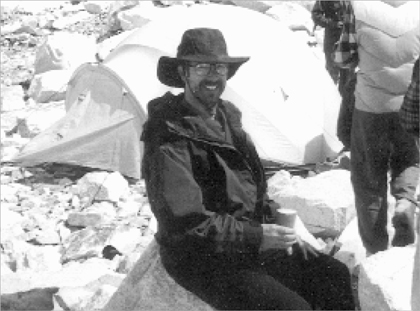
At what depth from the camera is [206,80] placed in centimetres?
321

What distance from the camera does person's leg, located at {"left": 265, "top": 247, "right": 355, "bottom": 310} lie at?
125 inches

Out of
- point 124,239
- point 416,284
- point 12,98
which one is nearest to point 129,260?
point 124,239

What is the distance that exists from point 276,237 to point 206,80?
0.63 m

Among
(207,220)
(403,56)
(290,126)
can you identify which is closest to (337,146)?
(290,126)

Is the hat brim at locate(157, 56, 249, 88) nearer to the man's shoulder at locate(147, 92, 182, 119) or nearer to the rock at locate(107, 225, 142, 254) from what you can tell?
the man's shoulder at locate(147, 92, 182, 119)

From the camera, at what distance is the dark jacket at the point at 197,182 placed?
9.71 ft

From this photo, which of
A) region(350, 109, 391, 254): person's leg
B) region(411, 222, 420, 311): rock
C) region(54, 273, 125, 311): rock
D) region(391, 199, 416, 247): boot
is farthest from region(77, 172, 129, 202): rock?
region(411, 222, 420, 311): rock

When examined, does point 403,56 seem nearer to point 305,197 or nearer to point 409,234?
point 409,234

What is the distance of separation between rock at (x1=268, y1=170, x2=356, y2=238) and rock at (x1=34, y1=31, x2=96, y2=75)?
Answer: 5515 millimetres

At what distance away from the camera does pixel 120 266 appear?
5.20 metres

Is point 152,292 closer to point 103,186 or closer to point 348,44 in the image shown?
point 348,44

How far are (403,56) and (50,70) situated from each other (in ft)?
23.8

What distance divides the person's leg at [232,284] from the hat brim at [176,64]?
70 cm

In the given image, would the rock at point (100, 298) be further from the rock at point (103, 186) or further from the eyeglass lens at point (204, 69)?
the rock at point (103, 186)
